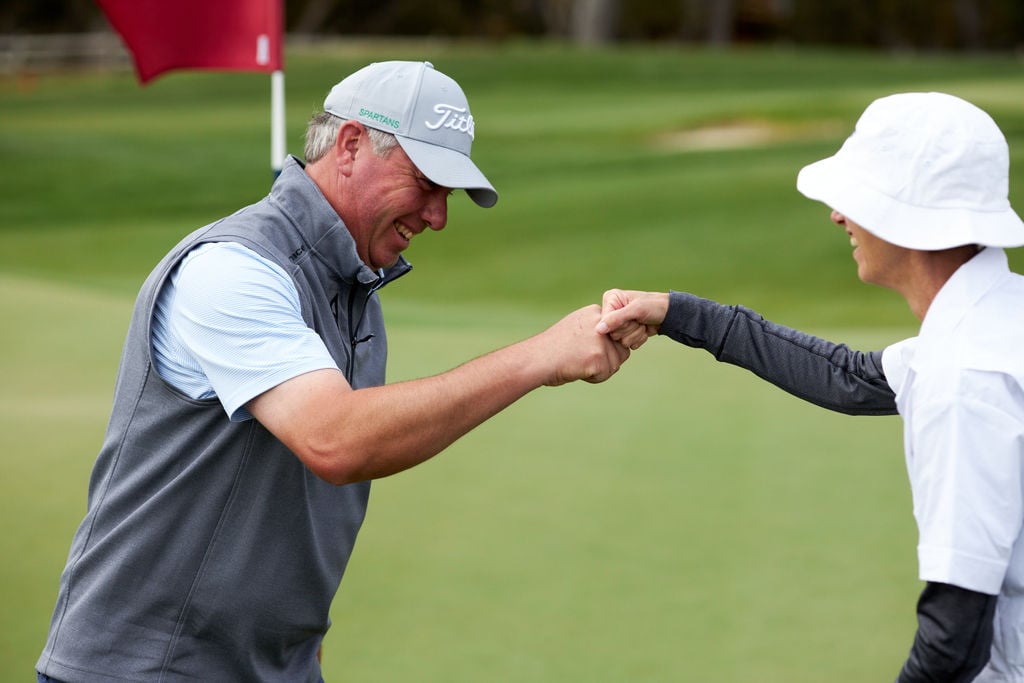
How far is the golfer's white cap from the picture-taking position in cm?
237

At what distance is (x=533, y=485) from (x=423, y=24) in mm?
35782

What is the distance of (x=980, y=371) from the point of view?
1759 mm

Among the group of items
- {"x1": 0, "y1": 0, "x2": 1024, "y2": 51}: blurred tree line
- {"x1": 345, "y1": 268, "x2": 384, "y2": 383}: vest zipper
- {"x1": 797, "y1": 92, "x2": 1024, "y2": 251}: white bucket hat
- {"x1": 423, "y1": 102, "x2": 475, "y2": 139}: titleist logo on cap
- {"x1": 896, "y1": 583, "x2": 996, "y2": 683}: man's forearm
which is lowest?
{"x1": 0, "y1": 0, "x2": 1024, "y2": 51}: blurred tree line

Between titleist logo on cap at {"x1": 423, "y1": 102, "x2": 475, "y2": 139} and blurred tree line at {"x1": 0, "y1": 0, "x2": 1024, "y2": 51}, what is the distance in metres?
32.2

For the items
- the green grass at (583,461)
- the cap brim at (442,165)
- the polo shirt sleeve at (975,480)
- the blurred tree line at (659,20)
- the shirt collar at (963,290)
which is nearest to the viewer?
the polo shirt sleeve at (975,480)

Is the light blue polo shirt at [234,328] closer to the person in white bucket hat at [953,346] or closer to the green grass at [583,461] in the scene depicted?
the person in white bucket hat at [953,346]

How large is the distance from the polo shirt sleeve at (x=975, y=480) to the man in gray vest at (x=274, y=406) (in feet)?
2.22

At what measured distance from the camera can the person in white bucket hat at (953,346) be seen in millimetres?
1744

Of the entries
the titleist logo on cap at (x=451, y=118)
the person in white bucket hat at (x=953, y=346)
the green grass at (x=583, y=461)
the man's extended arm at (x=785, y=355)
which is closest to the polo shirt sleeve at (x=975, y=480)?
the person in white bucket hat at (x=953, y=346)

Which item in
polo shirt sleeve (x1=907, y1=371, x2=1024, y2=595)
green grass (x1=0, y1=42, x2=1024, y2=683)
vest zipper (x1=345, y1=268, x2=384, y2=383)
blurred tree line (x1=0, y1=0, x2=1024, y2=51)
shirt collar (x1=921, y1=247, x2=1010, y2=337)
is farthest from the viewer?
blurred tree line (x1=0, y1=0, x2=1024, y2=51)

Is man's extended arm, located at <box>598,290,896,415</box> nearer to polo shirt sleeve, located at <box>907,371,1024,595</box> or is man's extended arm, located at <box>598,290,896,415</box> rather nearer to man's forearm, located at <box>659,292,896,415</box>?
man's forearm, located at <box>659,292,896,415</box>

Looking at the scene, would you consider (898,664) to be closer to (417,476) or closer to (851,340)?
(417,476)

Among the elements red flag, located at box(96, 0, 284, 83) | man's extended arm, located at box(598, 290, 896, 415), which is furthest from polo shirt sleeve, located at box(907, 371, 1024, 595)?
red flag, located at box(96, 0, 284, 83)

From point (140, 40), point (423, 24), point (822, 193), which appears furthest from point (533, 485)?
point (423, 24)
